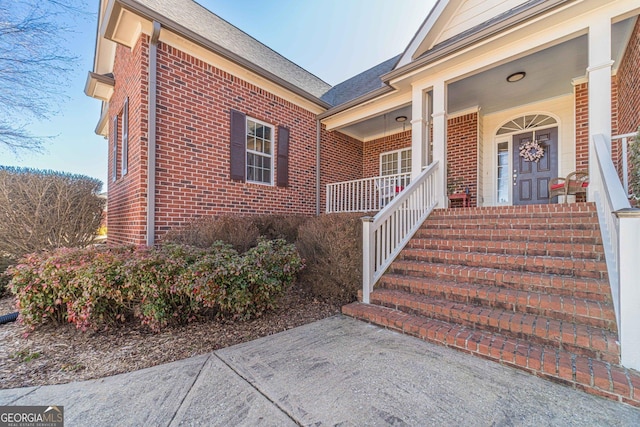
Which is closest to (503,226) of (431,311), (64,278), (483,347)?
(431,311)

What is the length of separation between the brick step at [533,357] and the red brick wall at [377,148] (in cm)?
657

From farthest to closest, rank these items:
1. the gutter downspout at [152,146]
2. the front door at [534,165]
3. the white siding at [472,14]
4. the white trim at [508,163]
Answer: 1. the white trim at [508,163]
2. the front door at [534,165]
3. the white siding at [472,14]
4. the gutter downspout at [152,146]

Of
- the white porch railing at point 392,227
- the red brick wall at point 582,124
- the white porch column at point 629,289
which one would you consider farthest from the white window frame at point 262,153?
the red brick wall at point 582,124

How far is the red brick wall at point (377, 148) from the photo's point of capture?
28.2ft

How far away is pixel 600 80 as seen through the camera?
152 inches

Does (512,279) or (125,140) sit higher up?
(125,140)

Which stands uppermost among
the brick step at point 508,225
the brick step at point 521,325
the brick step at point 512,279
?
the brick step at point 508,225

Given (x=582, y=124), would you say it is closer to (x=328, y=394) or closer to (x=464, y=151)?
(x=464, y=151)

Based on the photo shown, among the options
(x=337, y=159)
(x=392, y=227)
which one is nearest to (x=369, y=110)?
(x=337, y=159)

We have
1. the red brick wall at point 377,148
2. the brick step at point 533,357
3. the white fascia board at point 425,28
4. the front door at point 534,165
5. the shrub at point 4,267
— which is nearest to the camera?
the brick step at point 533,357

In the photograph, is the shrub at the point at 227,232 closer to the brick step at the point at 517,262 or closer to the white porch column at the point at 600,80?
the brick step at the point at 517,262

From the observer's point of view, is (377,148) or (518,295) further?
(377,148)

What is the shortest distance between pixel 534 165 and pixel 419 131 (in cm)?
317

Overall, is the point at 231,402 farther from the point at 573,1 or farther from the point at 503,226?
the point at 573,1
